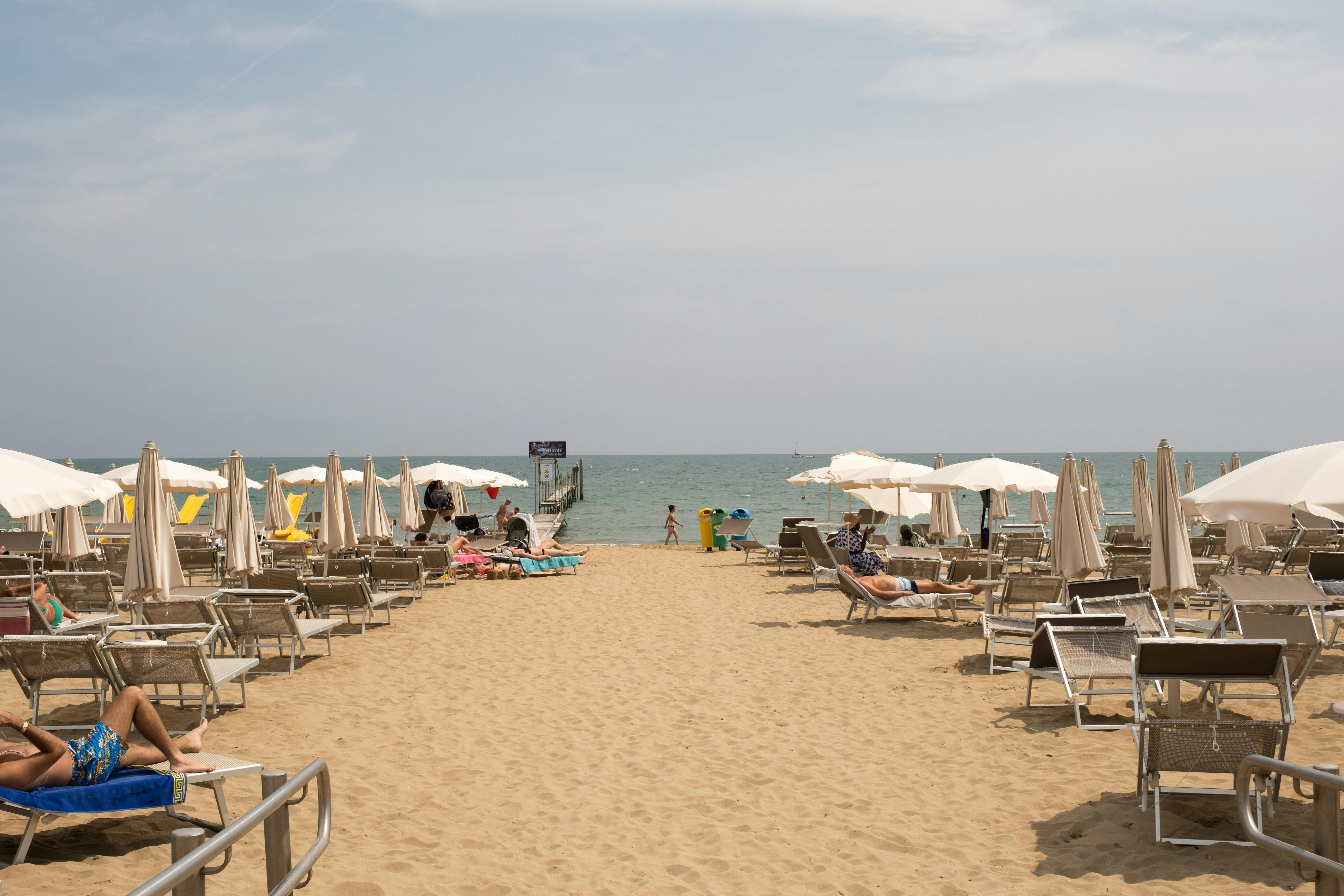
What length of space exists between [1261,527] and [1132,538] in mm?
2835

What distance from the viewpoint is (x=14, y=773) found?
373cm

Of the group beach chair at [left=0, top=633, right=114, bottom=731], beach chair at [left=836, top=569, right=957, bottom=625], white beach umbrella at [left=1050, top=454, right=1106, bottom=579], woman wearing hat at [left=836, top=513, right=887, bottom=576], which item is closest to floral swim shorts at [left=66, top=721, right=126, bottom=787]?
beach chair at [left=0, top=633, right=114, bottom=731]

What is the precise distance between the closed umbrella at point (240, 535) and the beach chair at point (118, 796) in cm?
473

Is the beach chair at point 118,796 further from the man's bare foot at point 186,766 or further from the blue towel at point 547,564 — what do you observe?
the blue towel at point 547,564

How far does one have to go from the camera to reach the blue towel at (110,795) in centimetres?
369

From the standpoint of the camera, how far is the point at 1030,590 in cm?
896

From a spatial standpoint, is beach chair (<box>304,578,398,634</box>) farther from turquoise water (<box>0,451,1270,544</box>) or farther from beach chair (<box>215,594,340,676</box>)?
turquoise water (<box>0,451,1270,544</box>)

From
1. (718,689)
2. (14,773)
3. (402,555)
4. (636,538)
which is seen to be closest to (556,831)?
(14,773)

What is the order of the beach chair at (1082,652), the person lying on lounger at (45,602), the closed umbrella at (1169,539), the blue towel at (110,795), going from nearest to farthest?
the blue towel at (110,795)
the beach chair at (1082,652)
the closed umbrella at (1169,539)
the person lying on lounger at (45,602)

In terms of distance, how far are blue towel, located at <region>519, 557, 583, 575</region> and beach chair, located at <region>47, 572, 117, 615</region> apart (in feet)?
23.3

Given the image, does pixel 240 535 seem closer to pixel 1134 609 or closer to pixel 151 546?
pixel 151 546

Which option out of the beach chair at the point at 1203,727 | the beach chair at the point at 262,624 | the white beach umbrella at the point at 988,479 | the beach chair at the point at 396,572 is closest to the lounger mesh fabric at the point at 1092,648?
the beach chair at the point at 1203,727

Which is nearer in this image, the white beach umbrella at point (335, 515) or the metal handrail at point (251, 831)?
the metal handrail at point (251, 831)

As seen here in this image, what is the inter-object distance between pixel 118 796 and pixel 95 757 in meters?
0.22
